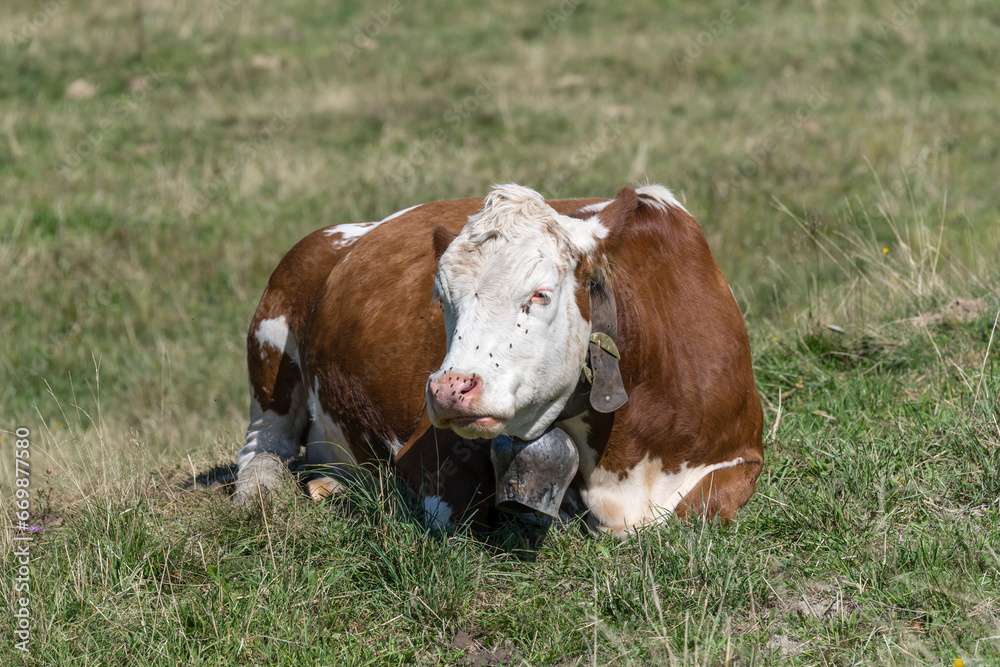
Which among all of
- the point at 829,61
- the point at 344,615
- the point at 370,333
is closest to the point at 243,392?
the point at 370,333

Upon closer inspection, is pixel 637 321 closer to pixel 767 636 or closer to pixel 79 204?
pixel 767 636

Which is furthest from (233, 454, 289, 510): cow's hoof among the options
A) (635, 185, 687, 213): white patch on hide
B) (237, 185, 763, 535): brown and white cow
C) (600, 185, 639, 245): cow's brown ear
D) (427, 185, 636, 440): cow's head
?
(635, 185, 687, 213): white patch on hide

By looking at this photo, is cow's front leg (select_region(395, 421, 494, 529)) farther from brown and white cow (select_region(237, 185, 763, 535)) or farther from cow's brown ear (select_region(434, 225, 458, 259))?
cow's brown ear (select_region(434, 225, 458, 259))

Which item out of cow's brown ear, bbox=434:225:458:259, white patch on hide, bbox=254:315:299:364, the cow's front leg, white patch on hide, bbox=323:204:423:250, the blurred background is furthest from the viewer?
the blurred background

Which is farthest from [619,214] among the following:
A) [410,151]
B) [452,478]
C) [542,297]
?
[410,151]

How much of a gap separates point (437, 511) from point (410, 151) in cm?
916

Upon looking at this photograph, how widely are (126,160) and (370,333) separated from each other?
30.8ft

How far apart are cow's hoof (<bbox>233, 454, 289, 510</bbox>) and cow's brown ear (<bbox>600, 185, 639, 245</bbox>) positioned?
1952mm

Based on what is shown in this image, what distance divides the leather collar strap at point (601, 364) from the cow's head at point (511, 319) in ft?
0.21

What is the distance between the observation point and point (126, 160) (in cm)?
1252

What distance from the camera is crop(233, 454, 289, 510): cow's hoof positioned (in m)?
4.47

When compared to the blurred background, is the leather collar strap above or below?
above

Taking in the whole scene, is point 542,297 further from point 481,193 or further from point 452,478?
point 481,193

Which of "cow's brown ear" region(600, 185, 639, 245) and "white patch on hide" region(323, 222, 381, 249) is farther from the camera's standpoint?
"white patch on hide" region(323, 222, 381, 249)
